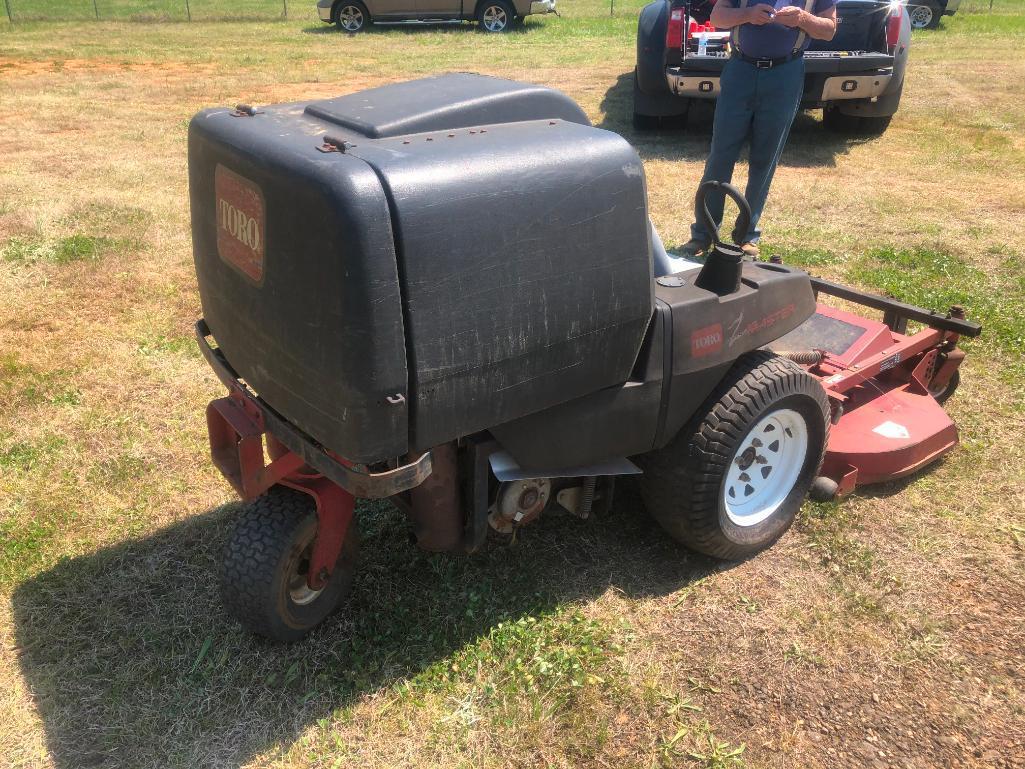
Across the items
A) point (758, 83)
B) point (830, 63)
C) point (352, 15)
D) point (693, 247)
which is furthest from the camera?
point (352, 15)

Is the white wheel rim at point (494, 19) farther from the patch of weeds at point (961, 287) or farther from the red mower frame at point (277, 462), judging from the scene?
the red mower frame at point (277, 462)

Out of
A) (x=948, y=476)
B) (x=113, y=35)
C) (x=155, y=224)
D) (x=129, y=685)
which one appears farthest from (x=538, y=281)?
(x=113, y=35)

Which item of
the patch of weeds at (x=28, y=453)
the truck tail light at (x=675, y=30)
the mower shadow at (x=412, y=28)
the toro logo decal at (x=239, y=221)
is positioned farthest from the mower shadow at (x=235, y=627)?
the mower shadow at (x=412, y=28)

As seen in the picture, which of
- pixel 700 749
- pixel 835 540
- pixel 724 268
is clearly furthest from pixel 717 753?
pixel 724 268

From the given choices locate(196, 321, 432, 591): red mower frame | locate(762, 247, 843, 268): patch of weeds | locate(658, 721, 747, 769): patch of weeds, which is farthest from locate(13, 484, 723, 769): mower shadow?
locate(762, 247, 843, 268): patch of weeds

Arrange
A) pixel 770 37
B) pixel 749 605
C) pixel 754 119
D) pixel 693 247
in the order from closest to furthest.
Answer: pixel 749 605 < pixel 770 37 < pixel 754 119 < pixel 693 247

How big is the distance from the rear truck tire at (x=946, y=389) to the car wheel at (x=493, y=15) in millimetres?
13789

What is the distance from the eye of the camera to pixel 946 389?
3.82m

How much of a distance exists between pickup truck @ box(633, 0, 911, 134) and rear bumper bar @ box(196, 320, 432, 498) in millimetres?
5584

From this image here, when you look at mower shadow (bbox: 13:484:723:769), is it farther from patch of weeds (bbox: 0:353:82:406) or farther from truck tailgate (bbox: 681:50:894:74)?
truck tailgate (bbox: 681:50:894:74)

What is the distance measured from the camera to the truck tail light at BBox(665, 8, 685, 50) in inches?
276

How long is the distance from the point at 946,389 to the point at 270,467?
299 centimetres

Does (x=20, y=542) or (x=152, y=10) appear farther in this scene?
(x=152, y=10)

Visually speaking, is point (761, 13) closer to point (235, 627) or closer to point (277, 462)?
point (277, 462)
